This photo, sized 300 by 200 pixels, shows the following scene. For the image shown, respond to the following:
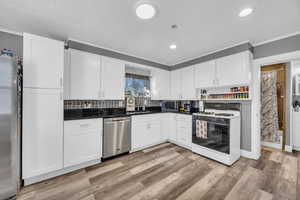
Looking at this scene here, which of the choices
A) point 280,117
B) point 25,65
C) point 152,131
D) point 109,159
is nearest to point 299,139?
point 280,117

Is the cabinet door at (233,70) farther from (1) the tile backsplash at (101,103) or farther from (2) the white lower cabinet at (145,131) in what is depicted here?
(1) the tile backsplash at (101,103)

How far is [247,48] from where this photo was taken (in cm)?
241

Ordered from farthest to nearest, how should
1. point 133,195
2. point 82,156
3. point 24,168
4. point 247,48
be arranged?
1. point 247,48
2. point 82,156
3. point 24,168
4. point 133,195

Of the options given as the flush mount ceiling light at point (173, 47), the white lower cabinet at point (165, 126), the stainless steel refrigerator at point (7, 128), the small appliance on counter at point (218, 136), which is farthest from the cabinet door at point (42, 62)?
the small appliance on counter at point (218, 136)

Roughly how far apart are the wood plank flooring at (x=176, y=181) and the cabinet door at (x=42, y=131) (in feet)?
0.96

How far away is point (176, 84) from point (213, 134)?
6.20 ft

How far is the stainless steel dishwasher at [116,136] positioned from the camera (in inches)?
97.7

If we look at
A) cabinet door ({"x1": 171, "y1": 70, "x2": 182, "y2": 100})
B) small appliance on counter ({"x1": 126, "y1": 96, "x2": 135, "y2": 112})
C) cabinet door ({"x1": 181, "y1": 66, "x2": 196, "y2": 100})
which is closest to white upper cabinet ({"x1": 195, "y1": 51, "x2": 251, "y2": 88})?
cabinet door ({"x1": 181, "y1": 66, "x2": 196, "y2": 100})

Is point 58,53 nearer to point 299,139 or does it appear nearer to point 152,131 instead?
point 152,131

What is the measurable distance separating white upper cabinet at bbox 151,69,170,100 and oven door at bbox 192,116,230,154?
54.1 inches

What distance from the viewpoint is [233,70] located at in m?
2.60

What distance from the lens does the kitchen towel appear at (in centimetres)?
266

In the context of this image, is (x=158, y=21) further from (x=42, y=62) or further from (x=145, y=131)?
(x=145, y=131)

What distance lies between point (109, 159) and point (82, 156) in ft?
1.87
